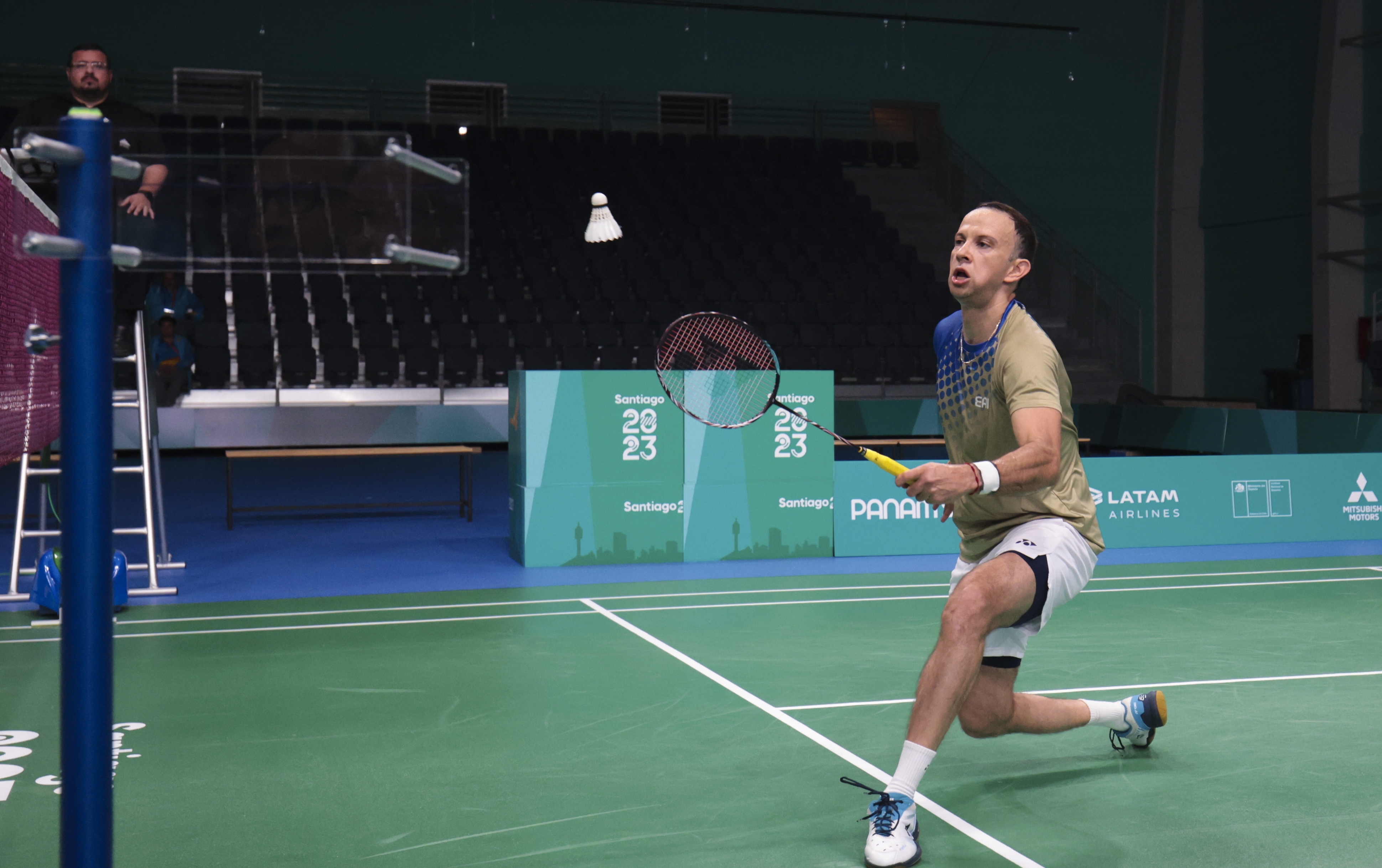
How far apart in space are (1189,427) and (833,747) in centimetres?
1228

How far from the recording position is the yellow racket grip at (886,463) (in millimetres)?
3117

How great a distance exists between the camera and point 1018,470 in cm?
313

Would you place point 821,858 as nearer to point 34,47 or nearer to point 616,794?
point 616,794

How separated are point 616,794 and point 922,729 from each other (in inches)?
38.7

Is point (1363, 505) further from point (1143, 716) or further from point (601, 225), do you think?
point (1143, 716)

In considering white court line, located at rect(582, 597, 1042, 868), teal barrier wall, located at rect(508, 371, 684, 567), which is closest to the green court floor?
white court line, located at rect(582, 597, 1042, 868)

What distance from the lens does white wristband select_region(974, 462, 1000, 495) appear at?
10.1ft

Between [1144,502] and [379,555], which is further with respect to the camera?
[1144,502]

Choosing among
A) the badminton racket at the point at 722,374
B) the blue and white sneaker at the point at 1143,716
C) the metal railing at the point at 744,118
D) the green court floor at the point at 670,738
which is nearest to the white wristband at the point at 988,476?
the green court floor at the point at 670,738

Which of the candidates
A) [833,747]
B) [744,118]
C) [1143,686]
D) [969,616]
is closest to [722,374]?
[1143,686]

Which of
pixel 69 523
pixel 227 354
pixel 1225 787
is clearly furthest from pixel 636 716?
pixel 227 354

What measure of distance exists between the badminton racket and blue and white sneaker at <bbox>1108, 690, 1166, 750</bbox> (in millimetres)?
2313

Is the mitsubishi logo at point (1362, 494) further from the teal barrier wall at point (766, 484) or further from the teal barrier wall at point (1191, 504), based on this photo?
the teal barrier wall at point (766, 484)

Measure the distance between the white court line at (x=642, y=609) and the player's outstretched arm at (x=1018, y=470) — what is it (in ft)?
12.1
